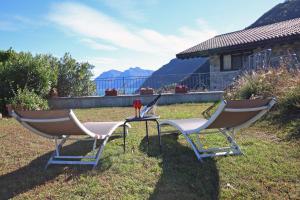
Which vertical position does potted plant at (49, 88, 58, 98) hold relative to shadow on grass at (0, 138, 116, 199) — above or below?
above

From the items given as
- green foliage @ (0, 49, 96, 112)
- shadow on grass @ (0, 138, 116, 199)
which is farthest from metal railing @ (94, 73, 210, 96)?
shadow on grass @ (0, 138, 116, 199)

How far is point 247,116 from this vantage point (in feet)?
16.0

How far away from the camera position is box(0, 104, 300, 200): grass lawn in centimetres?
394

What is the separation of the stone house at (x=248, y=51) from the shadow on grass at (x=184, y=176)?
744cm

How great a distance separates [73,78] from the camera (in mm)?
14961

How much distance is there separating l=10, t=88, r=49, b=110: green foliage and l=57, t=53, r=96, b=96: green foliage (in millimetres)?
3267

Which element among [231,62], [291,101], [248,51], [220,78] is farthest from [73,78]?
[291,101]

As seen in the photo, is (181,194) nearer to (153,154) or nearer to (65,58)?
(153,154)

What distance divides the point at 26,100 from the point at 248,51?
10.8m

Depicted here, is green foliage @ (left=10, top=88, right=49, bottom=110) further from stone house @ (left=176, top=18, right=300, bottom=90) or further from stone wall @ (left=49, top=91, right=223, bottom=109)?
stone house @ (left=176, top=18, right=300, bottom=90)

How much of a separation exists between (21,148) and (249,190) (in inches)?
150

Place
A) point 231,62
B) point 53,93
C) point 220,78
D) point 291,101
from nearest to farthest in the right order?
point 291,101 → point 53,93 → point 220,78 → point 231,62

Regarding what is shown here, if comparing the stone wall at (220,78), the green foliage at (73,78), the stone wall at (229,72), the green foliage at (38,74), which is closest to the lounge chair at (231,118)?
the green foliage at (38,74)

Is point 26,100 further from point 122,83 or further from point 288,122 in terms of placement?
point 288,122
